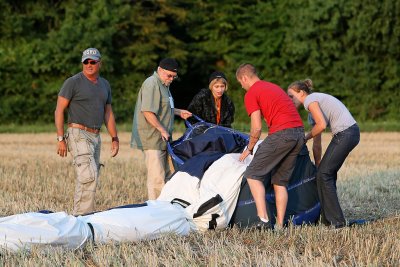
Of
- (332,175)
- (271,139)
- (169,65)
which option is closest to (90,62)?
(169,65)

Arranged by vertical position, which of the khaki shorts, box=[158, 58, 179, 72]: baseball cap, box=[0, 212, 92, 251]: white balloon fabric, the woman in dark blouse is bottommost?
box=[0, 212, 92, 251]: white balloon fabric

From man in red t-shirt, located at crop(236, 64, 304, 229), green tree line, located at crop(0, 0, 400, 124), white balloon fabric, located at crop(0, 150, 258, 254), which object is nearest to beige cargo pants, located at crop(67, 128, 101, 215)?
white balloon fabric, located at crop(0, 150, 258, 254)

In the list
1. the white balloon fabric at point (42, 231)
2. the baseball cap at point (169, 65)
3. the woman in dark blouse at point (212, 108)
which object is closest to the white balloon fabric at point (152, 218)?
the white balloon fabric at point (42, 231)

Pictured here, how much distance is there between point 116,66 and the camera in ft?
→ 111

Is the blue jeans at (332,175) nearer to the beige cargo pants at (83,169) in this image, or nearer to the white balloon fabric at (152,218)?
the white balloon fabric at (152,218)

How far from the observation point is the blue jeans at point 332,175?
8.45 meters

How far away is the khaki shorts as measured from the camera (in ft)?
26.0

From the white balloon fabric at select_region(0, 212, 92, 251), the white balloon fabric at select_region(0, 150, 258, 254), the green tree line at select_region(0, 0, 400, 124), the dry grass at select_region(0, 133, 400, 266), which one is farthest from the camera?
the green tree line at select_region(0, 0, 400, 124)

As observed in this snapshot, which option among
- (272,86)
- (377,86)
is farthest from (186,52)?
(272,86)

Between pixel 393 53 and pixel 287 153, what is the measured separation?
26.3m

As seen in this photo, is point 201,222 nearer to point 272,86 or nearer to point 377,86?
point 272,86

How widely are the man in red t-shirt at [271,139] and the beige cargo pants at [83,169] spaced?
1.81 meters

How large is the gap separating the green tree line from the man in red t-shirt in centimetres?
2444

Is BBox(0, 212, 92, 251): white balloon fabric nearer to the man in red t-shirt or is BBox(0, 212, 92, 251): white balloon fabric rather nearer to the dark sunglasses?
the man in red t-shirt
